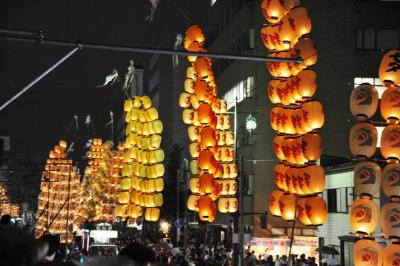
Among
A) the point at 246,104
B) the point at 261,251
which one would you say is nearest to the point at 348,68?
the point at 246,104

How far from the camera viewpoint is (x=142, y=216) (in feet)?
144

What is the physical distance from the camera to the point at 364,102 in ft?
63.5

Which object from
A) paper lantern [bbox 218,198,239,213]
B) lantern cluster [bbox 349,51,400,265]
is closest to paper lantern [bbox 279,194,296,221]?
lantern cluster [bbox 349,51,400,265]

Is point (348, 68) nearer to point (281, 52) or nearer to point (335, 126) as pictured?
point (335, 126)

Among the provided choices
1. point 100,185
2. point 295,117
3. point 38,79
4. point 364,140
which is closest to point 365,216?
point 364,140

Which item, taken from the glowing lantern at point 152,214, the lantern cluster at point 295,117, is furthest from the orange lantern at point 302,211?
the glowing lantern at point 152,214

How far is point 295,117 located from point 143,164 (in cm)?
2030

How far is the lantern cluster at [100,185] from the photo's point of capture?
65562mm

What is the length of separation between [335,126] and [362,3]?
878cm

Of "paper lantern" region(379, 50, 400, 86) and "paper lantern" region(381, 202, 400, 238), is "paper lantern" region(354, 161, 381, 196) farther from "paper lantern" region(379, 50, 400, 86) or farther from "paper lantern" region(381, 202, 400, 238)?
"paper lantern" region(379, 50, 400, 86)

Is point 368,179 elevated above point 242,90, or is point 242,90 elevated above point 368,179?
point 242,90

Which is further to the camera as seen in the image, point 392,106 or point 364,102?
point 364,102

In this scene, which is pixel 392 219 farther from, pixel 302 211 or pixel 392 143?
pixel 302 211

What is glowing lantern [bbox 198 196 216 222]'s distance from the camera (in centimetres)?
3256
